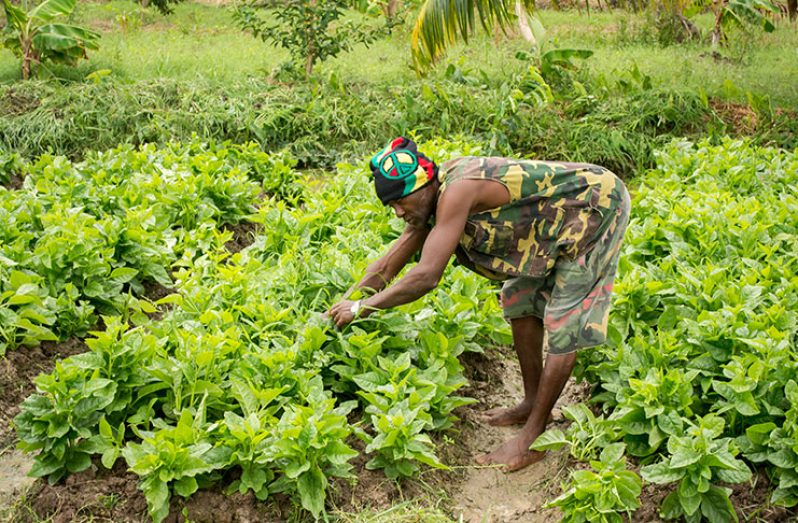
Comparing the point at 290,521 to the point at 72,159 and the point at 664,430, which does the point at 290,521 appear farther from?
the point at 72,159

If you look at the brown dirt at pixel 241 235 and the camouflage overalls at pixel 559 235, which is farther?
the brown dirt at pixel 241 235

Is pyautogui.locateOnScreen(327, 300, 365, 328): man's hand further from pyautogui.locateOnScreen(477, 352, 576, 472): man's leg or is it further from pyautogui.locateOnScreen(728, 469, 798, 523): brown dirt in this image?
pyautogui.locateOnScreen(728, 469, 798, 523): brown dirt

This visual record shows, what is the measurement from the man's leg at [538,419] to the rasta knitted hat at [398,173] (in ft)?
3.34

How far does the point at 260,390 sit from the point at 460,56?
29.5 feet

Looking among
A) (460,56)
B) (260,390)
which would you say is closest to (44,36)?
(460,56)

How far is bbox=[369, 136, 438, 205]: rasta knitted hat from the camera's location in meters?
4.05

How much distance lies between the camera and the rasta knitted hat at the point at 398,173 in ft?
13.3

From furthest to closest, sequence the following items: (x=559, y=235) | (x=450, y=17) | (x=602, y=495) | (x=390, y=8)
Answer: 1. (x=390, y=8)
2. (x=450, y=17)
3. (x=559, y=235)
4. (x=602, y=495)

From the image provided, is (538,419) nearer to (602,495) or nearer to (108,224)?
(602,495)

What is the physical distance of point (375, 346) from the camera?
4.54 m

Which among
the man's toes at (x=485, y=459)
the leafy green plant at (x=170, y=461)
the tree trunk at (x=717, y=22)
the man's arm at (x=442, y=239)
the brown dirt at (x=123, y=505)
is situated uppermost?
the man's arm at (x=442, y=239)

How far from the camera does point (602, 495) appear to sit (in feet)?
12.5

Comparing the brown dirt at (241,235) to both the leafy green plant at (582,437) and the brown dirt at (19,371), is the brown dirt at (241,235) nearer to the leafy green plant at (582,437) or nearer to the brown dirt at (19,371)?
the brown dirt at (19,371)

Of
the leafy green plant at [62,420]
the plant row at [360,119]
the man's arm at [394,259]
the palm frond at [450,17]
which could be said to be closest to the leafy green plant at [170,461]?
the leafy green plant at [62,420]
